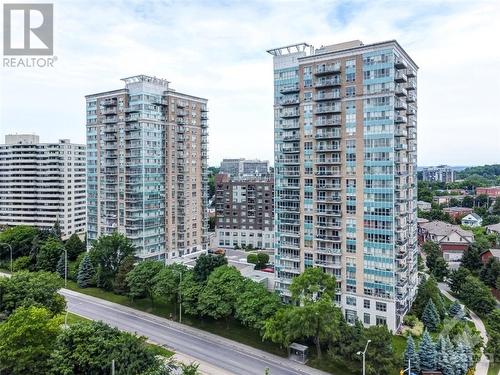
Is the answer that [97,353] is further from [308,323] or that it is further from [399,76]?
[399,76]

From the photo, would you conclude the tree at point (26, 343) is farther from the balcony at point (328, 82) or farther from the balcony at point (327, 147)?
the balcony at point (328, 82)

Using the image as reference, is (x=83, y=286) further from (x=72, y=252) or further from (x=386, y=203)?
(x=386, y=203)

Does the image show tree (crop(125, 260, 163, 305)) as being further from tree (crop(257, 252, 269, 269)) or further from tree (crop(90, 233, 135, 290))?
tree (crop(257, 252, 269, 269))

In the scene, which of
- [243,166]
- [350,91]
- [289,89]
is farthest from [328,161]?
[243,166]

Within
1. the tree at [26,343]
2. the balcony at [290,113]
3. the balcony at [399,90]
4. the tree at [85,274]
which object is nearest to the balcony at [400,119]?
the balcony at [399,90]

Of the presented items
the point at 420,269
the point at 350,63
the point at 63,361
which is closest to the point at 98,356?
the point at 63,361

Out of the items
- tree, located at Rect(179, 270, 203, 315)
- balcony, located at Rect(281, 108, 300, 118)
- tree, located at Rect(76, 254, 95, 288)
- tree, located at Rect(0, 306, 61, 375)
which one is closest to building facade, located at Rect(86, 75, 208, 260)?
tree, located at Rect(76, 254, 95, 288)
